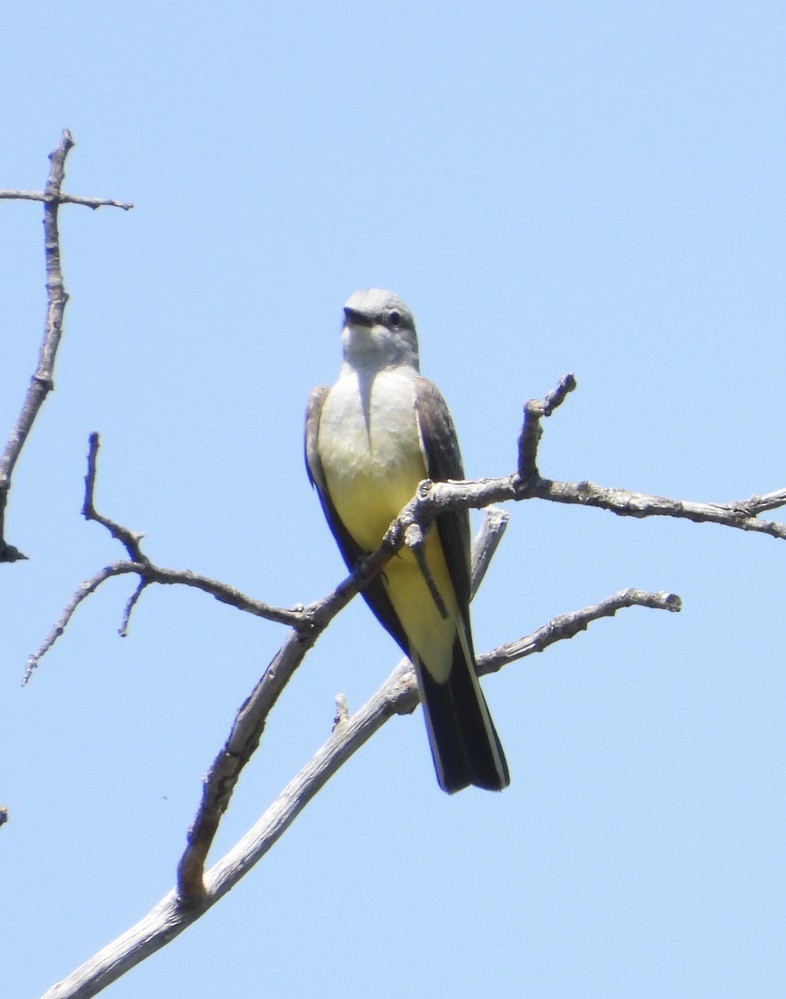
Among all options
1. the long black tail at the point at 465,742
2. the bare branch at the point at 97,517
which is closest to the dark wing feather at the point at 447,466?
the long black tail at the point at 465,742

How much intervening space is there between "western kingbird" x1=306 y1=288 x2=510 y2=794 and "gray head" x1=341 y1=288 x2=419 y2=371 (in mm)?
147

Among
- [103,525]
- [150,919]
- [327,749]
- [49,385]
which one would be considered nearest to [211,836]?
[150,919]

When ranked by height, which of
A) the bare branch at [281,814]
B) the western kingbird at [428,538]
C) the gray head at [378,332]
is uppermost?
the gray head at [378,332]

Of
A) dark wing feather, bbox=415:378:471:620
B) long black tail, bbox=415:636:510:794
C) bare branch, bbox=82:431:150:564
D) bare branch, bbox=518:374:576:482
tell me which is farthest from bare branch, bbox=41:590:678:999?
bare branch, bbox=82:431:150:564

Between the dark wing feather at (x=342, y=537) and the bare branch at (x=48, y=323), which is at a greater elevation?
the dark wing feather at (x=342, y=537)

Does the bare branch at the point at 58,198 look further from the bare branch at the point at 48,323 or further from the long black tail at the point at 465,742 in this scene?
the long black tail at the point at 465,742

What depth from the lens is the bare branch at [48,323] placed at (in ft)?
11.6

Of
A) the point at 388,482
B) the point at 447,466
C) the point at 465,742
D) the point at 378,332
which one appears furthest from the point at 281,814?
the point at 378,332

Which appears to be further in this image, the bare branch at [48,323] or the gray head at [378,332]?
the gray head at [378,332]

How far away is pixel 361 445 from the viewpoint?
5961 millimetres

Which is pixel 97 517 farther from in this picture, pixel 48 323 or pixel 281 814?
pixel 281 814

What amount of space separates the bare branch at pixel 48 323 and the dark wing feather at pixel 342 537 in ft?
8.22

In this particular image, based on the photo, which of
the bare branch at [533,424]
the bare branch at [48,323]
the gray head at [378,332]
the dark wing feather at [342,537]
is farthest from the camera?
the gray head at [378,332]

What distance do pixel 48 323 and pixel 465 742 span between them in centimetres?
308
